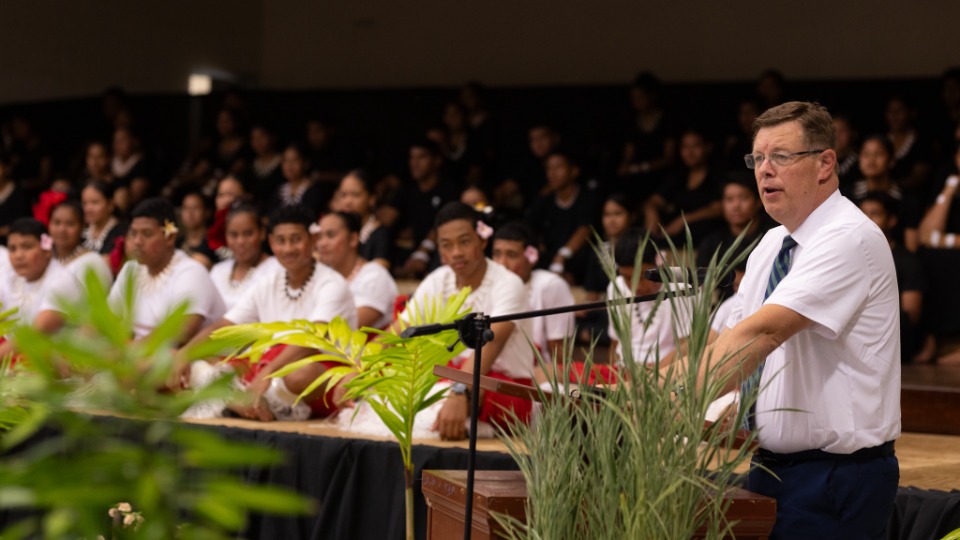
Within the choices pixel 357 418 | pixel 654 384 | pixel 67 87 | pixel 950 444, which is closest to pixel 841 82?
pixel 950 444

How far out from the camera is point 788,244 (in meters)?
2.44

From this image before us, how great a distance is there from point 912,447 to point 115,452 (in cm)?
453

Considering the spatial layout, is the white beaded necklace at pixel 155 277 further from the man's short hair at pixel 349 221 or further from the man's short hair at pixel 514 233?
the man's short hair at pixel 514 233

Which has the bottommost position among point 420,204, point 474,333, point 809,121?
point 474,333

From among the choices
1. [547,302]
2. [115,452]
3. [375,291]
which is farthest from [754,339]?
[375,291]

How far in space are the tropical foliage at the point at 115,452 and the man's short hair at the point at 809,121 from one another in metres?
1.73

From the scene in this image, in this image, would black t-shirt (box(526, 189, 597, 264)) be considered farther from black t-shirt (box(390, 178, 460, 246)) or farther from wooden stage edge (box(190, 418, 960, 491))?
wooden stage edge (box(190, 418, 960, 491))

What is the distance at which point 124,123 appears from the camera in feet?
32.3

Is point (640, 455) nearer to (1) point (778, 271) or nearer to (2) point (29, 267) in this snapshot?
(1) point (778, 271)

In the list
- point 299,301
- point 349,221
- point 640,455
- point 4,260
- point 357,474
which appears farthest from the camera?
point 4,260

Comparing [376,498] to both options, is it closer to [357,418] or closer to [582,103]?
[357,418]

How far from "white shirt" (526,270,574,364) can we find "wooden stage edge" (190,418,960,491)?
4.02ft

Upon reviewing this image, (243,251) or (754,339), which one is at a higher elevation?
(243,251)

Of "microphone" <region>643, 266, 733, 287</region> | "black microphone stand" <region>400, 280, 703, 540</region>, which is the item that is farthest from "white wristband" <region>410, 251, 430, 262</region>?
"microphone" <region>643, 266, 733, 287</region>
